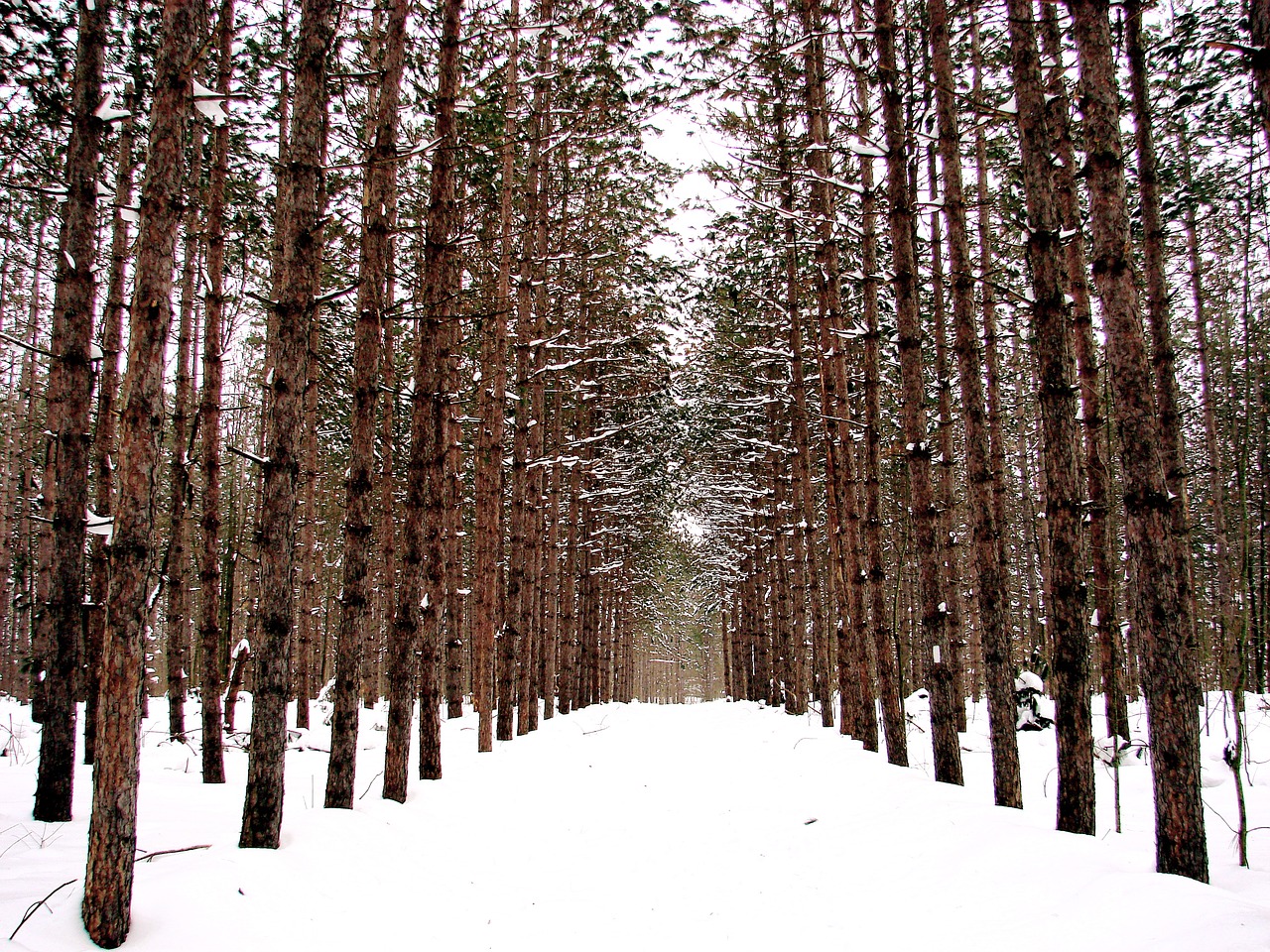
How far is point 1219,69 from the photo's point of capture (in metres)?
7.16

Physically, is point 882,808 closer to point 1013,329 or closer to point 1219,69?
point 1219,69

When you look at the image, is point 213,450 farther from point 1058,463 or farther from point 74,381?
point 1058,463

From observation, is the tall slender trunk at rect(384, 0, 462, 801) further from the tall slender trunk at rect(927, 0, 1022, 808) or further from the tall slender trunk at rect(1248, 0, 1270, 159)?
the tall slender trunk at rect(1248, 0, 1270, 159)

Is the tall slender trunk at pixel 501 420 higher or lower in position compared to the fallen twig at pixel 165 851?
higher

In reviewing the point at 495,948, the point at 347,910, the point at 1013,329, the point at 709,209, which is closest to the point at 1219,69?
the point at 1013,329

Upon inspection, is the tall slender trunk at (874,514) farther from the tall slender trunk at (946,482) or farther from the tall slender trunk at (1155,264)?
the tall slender trunk at (1155,264)

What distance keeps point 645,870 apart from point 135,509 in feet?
A: 13.1

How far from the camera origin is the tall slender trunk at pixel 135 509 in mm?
2959

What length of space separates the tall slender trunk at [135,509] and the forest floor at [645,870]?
27cm

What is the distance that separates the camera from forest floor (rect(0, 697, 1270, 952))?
3261mm

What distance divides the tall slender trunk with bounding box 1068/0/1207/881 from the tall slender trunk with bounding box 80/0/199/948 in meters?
4.78

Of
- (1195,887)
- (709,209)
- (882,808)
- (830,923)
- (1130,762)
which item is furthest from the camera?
(709,209)

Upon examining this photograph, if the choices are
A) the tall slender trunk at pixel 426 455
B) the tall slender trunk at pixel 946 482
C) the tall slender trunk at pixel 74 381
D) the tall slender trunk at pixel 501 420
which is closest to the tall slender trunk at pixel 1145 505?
the tall slender trunk at pixel 946 482

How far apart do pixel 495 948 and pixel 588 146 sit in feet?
40.8
